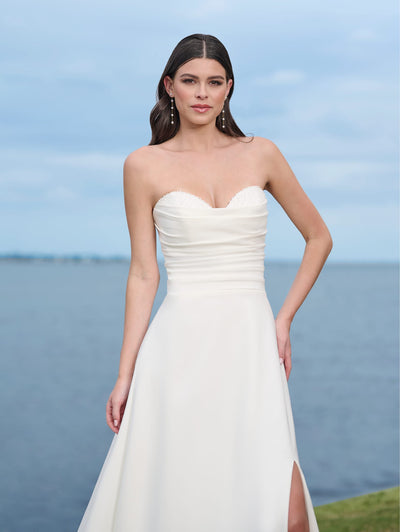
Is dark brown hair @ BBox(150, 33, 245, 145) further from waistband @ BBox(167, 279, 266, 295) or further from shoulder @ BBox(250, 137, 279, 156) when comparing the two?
waistband @ BBox(167, 279, 266, 295)

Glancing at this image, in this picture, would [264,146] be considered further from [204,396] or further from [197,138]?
[204,396]

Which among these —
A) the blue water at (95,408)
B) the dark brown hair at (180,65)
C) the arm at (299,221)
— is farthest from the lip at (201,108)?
the blue water at (95,408)

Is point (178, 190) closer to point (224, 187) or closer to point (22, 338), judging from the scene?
point (224, 187)

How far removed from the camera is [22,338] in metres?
21.8

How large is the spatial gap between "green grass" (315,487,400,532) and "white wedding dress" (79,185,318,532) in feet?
10.0

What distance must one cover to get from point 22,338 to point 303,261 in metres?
19.8

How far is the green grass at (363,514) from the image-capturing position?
5426 mm

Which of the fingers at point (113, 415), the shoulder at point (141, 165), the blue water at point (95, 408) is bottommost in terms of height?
the blue water at point (95, 408)

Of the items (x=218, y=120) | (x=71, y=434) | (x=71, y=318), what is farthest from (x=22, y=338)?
(x=218, y=120)

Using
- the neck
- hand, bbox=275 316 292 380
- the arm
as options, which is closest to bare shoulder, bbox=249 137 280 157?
the arm

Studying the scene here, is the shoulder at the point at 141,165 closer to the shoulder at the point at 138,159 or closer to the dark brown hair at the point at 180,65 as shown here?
the shoulder at the point at 138,159

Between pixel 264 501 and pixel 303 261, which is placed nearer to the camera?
pixel 264 501

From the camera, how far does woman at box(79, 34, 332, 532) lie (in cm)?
254

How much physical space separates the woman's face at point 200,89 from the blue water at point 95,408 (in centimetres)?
685
